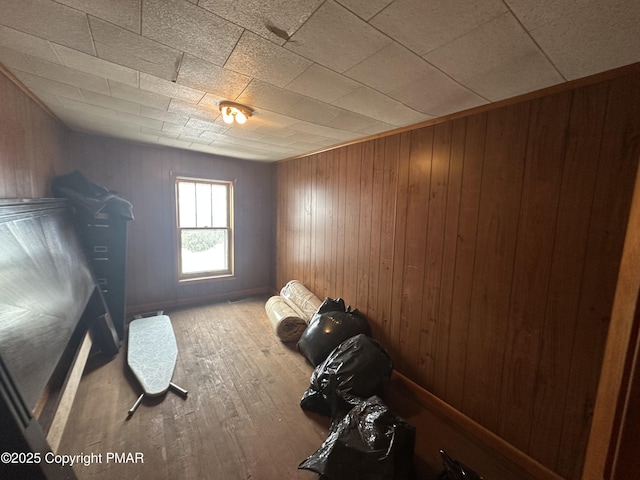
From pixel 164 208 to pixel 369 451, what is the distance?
3.76m

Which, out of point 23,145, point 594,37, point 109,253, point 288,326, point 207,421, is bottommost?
point 207,421

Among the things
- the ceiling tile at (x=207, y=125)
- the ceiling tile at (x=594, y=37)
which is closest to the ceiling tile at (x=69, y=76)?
the ceiling tile at (x=207, y=125)

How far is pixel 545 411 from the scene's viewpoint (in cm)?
148

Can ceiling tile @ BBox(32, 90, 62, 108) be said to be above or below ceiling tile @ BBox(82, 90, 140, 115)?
above


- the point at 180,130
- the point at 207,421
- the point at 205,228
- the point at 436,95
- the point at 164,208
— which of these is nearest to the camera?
the point at 436,95

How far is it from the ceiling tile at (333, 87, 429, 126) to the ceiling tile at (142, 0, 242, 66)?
779 mm

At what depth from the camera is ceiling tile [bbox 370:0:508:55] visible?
884 mm

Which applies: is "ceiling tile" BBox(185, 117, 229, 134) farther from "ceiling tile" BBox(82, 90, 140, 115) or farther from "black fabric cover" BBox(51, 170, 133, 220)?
"black fabric cover" BBox(51, 170, 133, 220)

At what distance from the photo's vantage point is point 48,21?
108 cm

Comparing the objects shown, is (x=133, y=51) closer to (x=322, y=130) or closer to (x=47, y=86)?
(x=47, y=86)

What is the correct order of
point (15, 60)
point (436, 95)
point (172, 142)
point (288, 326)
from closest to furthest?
point (15, 60) < point (436, 95) < point (288, 326) < point (172, 142)

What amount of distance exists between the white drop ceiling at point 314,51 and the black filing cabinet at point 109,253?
3.78 ft

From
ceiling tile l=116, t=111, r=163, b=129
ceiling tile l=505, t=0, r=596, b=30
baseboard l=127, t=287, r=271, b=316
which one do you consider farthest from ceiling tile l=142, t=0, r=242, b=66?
baseboard l=127, t=287, r=271, b=316

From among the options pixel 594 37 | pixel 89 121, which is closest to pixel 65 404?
pixel 89 121
